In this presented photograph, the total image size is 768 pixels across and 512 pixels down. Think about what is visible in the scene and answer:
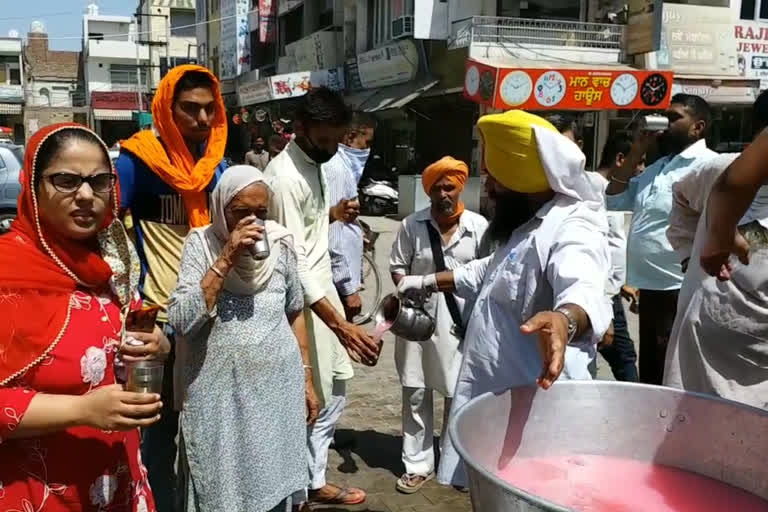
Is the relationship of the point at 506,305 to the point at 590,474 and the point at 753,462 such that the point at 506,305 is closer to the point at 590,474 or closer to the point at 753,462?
the point at 590,474

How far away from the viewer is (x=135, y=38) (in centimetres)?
4919

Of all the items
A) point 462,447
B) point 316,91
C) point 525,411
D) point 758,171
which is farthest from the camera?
point 316,91

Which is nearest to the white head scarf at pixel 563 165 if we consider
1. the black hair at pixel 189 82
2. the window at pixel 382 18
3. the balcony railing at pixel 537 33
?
the black hair at pixel 189 82

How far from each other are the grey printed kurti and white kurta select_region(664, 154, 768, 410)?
1.41 m

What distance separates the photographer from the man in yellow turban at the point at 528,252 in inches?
81.3

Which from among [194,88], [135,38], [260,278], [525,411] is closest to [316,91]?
[194,88]

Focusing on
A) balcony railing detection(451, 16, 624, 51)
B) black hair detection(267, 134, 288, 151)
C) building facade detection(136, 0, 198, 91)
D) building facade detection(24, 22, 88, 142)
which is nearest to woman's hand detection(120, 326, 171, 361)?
black hair detection(267, 134, 288, 151)

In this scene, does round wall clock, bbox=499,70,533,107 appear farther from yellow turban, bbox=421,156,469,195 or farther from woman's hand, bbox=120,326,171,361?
woman's hand, bbox=120,326,171,361

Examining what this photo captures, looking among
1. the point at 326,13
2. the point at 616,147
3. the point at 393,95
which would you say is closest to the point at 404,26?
the point at 393,95

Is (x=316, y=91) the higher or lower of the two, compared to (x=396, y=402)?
higher

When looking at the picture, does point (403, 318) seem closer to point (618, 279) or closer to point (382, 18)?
point (618, 279)

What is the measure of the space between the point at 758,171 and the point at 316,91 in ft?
6.93

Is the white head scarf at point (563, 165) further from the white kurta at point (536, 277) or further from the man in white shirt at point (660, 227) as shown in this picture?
the man in white shirt at point (660, 227)

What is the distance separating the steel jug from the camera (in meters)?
2.72
